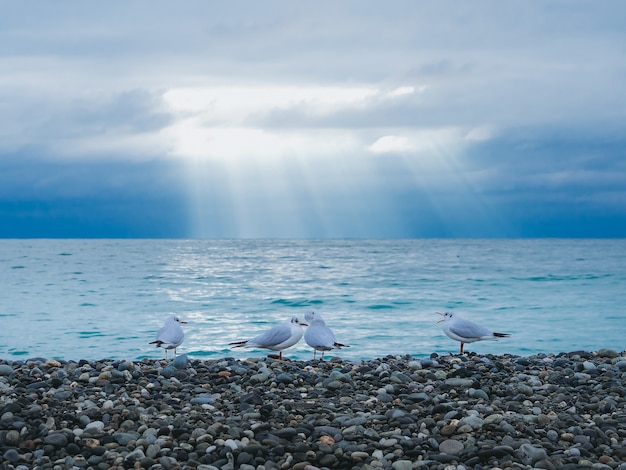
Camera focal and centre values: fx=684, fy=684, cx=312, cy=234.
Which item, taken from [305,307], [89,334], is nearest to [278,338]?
[89,334]

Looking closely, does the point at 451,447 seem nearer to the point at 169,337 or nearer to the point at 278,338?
the point at 278,338

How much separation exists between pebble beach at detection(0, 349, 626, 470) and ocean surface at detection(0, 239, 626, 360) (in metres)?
5.19

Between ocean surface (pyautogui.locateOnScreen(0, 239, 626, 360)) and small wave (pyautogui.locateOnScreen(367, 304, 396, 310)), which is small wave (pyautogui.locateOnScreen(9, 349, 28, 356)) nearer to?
ocean surface (pyautogui.locateOnScreen(0, 239, 626, 360))

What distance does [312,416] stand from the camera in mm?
5719

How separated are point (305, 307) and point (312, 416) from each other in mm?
17715

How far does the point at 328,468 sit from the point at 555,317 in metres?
18.0

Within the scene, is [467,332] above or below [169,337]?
above

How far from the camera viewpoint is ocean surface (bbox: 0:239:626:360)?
610 inches

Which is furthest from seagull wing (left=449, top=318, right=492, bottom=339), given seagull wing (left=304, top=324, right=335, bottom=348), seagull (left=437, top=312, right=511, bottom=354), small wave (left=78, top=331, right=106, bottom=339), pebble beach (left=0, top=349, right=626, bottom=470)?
small wave (left=78, top=331, right=106, bottom=339)

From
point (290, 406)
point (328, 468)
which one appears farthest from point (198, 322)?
point (328, 468)

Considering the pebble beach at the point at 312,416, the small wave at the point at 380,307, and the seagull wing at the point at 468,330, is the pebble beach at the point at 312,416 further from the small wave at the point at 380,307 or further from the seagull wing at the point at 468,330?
the small wave at the point at 380,307

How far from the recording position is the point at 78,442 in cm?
529

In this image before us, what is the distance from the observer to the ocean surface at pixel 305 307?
50.9 feet

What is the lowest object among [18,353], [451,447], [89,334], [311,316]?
[18,353]
